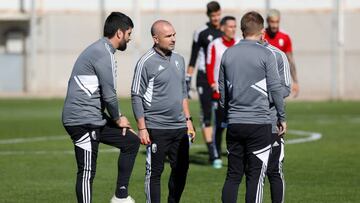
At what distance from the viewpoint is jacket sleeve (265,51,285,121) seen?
10734 millimetres

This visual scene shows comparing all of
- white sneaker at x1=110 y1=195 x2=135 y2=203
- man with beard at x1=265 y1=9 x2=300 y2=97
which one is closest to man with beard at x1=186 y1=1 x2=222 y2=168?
man with beard at x1=265 y1=9 x2=300 y2=97

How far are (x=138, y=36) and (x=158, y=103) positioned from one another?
106 feet

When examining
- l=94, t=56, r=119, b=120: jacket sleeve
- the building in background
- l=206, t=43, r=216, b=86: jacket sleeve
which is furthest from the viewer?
the building in background

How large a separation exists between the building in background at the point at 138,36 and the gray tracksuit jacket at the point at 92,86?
29.2 metres

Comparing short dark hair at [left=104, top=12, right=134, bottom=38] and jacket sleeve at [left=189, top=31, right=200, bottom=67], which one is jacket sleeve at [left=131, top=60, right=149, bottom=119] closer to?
short dark hair at [left=104, top=12, right=134, bottom=38]

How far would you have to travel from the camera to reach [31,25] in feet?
149

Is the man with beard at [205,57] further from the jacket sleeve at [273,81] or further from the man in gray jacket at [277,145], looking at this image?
the jacket sleeve at [273,81]

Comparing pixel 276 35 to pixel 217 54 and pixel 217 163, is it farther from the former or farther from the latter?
pixel 217 163

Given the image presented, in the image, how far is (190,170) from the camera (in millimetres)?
16391

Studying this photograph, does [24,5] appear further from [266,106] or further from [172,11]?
[266,106]

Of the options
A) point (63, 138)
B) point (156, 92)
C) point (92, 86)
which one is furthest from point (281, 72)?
point (63, 138)

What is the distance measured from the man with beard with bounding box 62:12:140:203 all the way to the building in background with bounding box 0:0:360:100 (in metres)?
29.1

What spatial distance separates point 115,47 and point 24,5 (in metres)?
35.4

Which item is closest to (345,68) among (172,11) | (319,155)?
(172,11)
